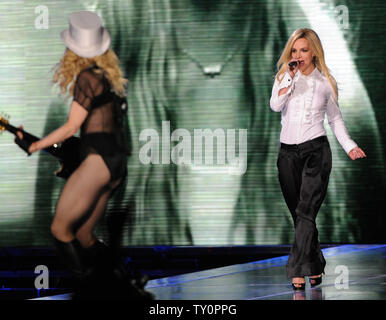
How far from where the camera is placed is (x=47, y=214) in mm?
7977

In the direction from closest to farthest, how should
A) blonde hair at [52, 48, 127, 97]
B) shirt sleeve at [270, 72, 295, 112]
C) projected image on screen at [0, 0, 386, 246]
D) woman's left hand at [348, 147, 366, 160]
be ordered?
1. blonde hair at [52, 48, 127, 97]
2. shirt sleeve at [270, 72, 295, 112]
3. woman's left hand at [348, 147, 366, 160]
4. projected image on screen at [0, 0, 386, 246]

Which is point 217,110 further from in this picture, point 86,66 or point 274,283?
point 86,66

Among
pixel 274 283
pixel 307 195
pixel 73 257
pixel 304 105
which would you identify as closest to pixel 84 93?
pixel 73 257

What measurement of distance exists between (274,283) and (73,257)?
65.1 inches

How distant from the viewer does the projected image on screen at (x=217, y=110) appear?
766 cm

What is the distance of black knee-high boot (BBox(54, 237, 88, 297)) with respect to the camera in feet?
15.7

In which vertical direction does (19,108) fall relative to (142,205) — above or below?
above

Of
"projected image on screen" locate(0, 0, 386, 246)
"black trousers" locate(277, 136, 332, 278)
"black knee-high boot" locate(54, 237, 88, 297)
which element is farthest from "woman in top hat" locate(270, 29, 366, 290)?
"projected image on screen" locate(0, 0, 386, 246)

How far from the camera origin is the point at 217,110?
304 inches

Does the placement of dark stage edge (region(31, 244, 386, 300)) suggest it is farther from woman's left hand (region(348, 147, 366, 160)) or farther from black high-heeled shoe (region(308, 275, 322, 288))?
woman's left hand (region(348, 147, 366, 160))

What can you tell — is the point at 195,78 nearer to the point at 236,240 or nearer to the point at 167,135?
the point at 167,135
